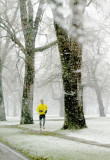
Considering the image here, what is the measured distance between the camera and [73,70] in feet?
52.6

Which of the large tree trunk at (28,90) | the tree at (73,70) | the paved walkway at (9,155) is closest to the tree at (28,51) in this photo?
the large tree trunk at (28,90)

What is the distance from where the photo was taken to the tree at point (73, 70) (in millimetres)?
15797

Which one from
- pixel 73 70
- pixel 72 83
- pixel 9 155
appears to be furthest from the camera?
pixel 73 70

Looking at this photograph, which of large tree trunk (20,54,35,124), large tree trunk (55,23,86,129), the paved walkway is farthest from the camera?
large tree trunk (20,54,35,124)

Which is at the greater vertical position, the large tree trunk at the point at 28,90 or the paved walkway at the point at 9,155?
the large tree trunk at the point at 28,90

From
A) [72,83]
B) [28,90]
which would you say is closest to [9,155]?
[72,83]

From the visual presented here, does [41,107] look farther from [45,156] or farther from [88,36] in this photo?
Answer: [88,36]

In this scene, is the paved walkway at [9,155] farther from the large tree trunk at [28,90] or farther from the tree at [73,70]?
the large tree trunk at [28,90]

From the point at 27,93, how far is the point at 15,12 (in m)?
9.55

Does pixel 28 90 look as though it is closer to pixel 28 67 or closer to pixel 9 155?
pixel 28 67

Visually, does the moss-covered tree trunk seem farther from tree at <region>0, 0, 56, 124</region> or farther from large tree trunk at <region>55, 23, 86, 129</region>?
large tree trunk at <region>55, 23, 86, 129</region>

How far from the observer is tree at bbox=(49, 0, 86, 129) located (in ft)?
51.8

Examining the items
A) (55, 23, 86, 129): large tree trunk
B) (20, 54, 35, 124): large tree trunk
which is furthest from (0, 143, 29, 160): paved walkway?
(20, 54, 35, 124): large tree trunk

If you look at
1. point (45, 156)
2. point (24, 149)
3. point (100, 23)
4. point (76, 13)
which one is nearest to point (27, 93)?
point (76, 13)
